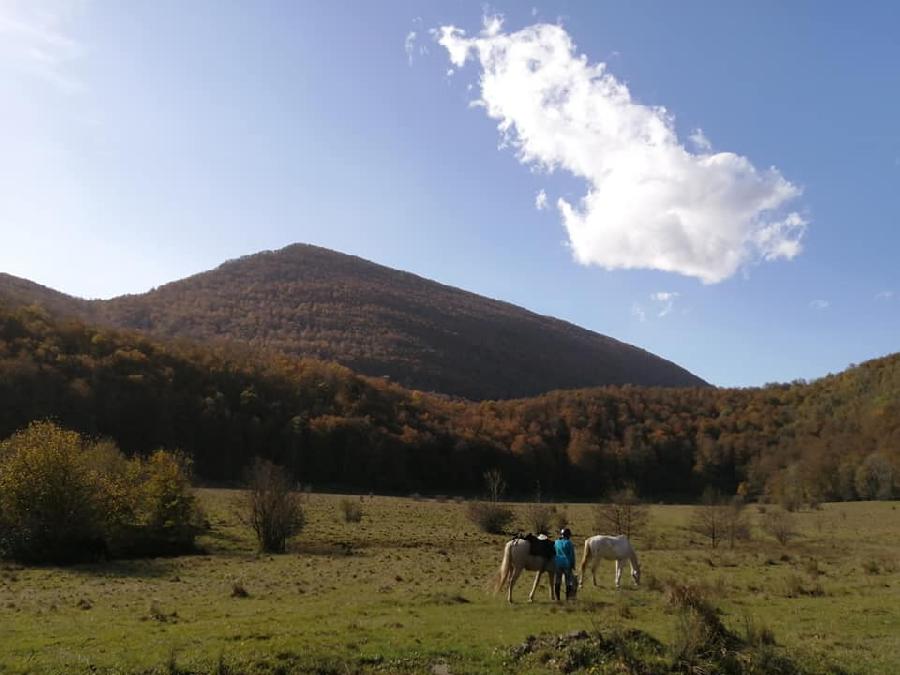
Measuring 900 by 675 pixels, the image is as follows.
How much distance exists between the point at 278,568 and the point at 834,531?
47083 mm

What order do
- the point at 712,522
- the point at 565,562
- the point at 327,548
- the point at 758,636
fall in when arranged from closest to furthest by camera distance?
the point at 758,636, the point at 565,562, the point at 327,548, the point at 712,522

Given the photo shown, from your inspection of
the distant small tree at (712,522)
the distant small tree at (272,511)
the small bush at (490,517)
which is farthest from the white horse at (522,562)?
Answer: the small bush at (490,517)

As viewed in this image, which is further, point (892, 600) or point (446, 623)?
point (892, 600)

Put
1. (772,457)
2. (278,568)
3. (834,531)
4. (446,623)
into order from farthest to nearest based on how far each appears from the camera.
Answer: (772,457) → (834,531) → (278,568) → (446,623)

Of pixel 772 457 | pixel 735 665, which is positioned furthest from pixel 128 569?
pixel 772 457

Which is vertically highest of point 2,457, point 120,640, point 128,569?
point 2,457

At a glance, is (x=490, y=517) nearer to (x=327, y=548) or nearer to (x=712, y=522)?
(x=712, y=522)

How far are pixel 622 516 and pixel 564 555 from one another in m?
32.0

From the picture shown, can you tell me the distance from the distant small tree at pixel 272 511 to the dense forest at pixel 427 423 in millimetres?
51776

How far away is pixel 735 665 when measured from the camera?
11.3m

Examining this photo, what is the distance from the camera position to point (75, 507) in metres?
33.2

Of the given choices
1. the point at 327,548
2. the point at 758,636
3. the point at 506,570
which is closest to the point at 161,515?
the point at 327,548

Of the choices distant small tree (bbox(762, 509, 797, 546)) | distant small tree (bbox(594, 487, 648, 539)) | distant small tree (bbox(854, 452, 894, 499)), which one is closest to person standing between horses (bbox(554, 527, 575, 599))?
distant small tree (bbox(594, 487, 648, 539))

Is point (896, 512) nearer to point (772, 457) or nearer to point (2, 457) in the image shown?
point (772, 457)
